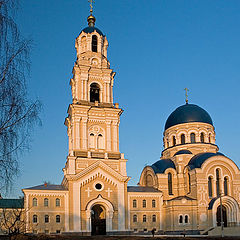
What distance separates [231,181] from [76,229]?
20.1 metres

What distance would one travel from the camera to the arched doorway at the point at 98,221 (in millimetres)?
40797

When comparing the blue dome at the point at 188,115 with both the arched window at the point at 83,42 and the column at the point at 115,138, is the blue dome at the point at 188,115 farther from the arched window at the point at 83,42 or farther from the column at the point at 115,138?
the arched window at the point at 83,42

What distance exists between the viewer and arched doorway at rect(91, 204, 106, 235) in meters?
40.8

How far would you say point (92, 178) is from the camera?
133 feet

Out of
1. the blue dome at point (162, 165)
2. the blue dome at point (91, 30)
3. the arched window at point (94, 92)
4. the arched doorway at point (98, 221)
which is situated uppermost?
the blue dome at point (91, 30)

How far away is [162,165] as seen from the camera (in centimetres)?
4888

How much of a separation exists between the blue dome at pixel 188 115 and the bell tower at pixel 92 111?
1163 centimetres

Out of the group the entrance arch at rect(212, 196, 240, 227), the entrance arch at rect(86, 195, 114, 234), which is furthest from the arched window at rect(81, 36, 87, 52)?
the entrance arch at rect(212, 196, 240, 227)

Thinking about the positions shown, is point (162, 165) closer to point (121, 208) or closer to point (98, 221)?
point (121, 208)

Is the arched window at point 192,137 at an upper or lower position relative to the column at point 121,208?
upper

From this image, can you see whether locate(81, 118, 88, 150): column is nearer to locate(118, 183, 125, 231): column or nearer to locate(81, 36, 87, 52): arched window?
locate(118, 183, 125, 231): column

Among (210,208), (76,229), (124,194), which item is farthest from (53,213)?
(210,208)

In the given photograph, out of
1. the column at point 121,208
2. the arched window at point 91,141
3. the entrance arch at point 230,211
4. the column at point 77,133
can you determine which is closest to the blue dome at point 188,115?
the entrance arch at point 230,211

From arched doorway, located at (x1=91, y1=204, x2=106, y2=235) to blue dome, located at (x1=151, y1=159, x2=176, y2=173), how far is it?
937 centimetres
